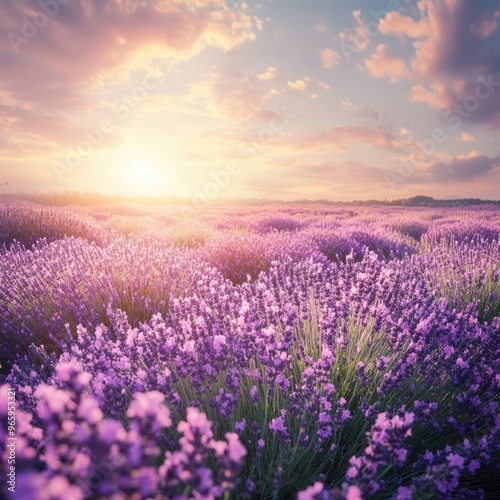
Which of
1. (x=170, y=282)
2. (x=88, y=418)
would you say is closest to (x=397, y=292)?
(x=170, y=282)

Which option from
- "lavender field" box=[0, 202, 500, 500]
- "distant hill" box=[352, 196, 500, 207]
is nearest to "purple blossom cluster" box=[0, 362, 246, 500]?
"lavender field" box=[0, 202, 500, 500]

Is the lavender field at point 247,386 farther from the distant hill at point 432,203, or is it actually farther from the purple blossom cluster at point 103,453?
the distant hill at point 432,203

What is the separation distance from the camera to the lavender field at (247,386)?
677 mm

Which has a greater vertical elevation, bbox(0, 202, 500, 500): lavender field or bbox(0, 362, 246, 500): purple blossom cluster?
bbox(0, 362, 246, 500): purple blossom cluster

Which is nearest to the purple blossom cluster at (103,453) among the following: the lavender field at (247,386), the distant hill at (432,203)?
the lavender field at (247,386)

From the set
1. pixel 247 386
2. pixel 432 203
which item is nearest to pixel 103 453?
pixel 247 386

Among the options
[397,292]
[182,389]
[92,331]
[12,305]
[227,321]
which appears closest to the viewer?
[182,389]

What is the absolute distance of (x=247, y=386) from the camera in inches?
74.7

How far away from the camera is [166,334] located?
1.98 metres

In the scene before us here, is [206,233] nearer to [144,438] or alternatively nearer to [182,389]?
[182,389]

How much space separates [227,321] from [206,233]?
18.3ft

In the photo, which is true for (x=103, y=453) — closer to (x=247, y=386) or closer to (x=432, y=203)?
(x=247, y=386)

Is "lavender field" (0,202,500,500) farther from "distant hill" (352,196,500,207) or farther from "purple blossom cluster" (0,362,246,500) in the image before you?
"distant hill" (352,196,500,207)

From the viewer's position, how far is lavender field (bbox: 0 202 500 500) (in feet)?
2.22
